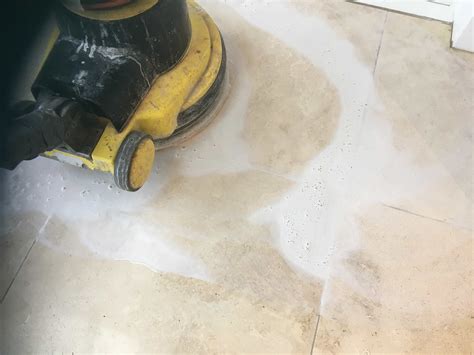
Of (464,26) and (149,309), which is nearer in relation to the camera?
(149,309)

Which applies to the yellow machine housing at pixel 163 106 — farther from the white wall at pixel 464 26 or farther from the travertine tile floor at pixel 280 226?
the white wall at pixel 464 26

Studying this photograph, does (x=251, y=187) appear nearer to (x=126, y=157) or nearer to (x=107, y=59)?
(x=126, y=157)

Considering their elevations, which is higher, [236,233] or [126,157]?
[126,157]

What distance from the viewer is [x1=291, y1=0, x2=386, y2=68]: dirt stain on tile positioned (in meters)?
1.31

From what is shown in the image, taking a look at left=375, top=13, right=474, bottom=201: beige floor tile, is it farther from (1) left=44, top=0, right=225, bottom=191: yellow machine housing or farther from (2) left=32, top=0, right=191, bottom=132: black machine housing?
(2) left=32, top=0, right=191, bottom=132: black machine housing

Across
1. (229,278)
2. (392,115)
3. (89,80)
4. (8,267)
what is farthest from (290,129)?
(8,267)

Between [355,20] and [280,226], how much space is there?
2.32 feet

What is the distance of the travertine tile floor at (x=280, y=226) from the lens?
969mm

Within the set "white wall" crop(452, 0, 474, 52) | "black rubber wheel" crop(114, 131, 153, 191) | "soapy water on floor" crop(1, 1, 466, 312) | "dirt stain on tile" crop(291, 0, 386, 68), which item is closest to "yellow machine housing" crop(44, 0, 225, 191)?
"black rubber wheel" crop(114, 131, 153, 191)

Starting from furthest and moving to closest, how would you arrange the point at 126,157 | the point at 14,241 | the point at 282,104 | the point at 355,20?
the point at 355,20
the point at 282,104
the point at 14,241
the point at 126,157

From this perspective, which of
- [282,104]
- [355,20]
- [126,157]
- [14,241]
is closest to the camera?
[126,157]

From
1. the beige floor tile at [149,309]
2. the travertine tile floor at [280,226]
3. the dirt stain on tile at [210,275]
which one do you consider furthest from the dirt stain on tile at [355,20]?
the beige floor tile at [149,309]

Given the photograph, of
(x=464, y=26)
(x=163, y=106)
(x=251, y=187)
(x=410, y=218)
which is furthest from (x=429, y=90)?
(x=163, y=106)

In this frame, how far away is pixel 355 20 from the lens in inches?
53.8
